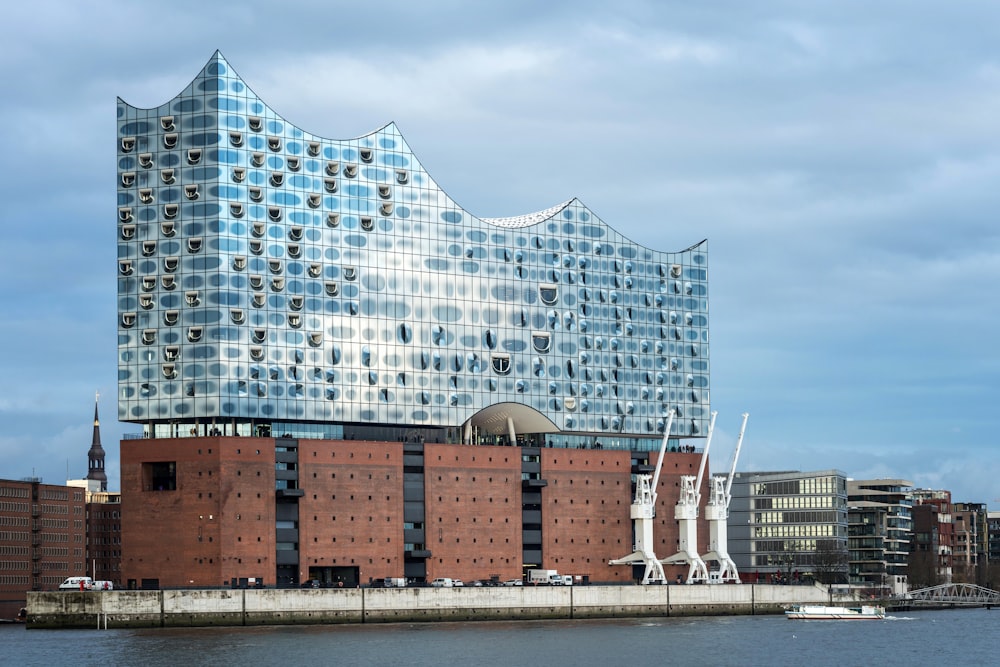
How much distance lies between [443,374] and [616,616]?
25.1 m

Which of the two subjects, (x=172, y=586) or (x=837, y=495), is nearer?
(x=172, y=586)

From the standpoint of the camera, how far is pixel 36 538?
175m

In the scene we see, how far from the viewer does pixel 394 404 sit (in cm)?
14212

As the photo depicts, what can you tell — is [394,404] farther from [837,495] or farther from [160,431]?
[837,495]

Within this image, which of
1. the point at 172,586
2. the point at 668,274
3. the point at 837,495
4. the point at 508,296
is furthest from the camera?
the point at 837,495

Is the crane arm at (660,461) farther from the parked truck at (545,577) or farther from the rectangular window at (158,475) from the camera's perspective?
the rectangular window at (158,475)

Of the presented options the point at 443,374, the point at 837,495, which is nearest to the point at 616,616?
the point at 443,374

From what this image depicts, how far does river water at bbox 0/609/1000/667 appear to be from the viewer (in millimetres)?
98438

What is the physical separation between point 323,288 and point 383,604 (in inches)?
1009

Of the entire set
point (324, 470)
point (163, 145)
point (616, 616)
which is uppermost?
point (163, 145)

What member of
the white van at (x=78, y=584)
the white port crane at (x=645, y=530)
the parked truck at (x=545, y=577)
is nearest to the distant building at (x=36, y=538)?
the white van at (x=78, y=584)

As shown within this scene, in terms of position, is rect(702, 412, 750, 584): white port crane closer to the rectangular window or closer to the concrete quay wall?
the concrete quay wall

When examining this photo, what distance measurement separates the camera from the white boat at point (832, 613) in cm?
14738

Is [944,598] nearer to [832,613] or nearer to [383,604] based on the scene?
[832,613]
